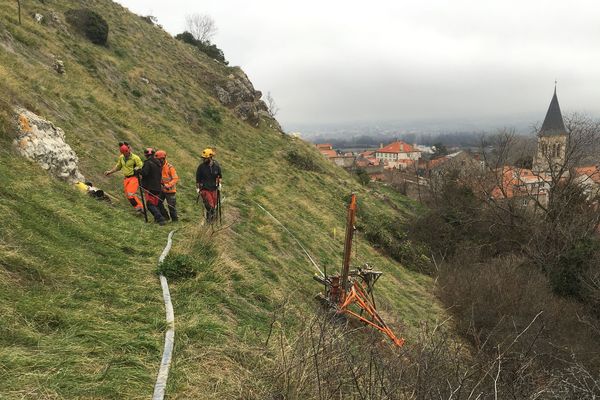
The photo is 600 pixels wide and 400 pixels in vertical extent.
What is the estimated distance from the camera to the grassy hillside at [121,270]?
3.48m

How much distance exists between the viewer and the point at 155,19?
3975cm

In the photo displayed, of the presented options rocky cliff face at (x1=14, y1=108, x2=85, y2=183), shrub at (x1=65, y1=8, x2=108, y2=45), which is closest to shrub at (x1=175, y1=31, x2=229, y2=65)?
shrub at (x1=65, y1=8, x2=108, y2=45)

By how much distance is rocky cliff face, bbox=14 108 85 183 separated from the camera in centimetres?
781

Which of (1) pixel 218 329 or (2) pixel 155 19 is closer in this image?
(1) pixel 218 329

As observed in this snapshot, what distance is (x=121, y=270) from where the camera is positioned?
5.39 m

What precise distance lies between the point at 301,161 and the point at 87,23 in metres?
15.3

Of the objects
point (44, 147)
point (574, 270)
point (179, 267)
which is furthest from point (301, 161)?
point (179, 267)

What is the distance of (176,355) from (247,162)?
61.9ft

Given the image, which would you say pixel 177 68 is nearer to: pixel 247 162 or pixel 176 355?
pixel 247 162

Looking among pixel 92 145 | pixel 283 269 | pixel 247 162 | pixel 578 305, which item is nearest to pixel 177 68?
pixel 247 162

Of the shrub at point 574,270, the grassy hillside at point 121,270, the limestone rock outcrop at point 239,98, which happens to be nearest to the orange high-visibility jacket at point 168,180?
the grassy hillside at point 121,270

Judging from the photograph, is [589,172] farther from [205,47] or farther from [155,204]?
[205,47]

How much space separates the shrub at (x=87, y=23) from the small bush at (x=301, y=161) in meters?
13.5

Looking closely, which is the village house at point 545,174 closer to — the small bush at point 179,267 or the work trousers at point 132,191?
the work trousers at point 132,191
